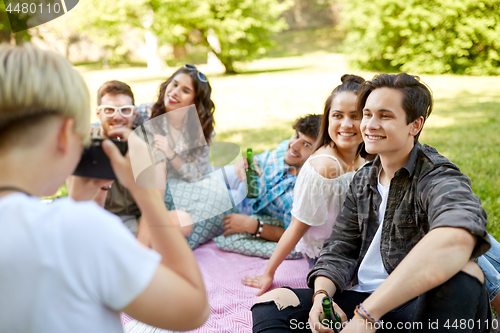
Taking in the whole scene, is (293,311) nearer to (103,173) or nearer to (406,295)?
(406,295)

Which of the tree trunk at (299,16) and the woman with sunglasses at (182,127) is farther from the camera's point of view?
the tree trunk at (299,16)

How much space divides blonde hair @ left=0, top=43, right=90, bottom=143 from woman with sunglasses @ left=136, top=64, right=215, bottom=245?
2.57 ft

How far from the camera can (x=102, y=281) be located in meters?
0.85

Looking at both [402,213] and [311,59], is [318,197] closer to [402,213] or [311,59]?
[402,213]

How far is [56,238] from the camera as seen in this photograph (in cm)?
82

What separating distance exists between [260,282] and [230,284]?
0.22 metres

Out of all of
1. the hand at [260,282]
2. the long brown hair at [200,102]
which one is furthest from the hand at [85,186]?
the long brown hair at [200,102]

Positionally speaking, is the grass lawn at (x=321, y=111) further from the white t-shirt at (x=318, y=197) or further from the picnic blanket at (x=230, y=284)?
the picnic blanket at (x=230, y=284)

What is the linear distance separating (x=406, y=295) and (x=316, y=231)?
1.03 meters

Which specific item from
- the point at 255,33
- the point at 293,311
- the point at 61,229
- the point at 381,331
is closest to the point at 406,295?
the point at 381,331

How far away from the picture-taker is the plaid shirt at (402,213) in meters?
1.50

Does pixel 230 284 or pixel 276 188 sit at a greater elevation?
pixel 276 188

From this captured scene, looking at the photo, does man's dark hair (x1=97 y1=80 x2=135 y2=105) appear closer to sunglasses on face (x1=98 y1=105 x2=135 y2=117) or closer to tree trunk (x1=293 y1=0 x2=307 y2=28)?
sunglasses on face (x1=98 y1=105 x2=135 y2=117)

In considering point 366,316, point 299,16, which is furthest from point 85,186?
point 299,16
